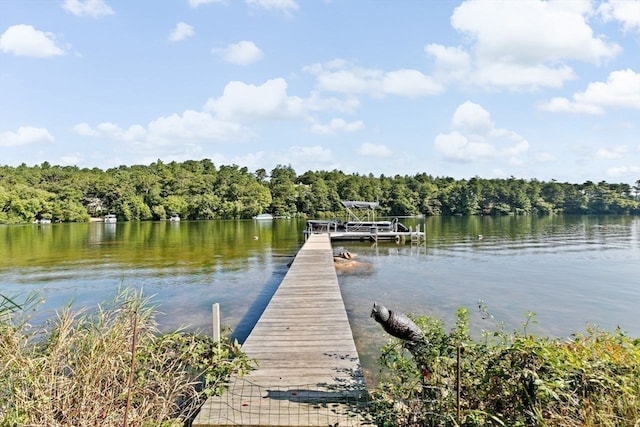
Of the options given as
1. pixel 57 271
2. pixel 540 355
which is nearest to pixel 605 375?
pixel 540 355

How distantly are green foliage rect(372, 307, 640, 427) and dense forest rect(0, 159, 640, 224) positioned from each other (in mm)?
67531

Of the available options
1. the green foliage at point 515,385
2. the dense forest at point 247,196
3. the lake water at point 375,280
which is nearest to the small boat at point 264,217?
the dense forest at point 247,196

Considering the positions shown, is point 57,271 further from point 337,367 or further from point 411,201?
point 411,201

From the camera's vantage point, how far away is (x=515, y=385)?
3.25 metres

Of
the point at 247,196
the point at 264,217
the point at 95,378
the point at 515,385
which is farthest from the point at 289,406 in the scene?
the point at 247,196

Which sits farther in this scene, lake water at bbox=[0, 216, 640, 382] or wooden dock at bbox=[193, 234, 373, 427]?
lake water at bbox=[0, 216, 640, 382]

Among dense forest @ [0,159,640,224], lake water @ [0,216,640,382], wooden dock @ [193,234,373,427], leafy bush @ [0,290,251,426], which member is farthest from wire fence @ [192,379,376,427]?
dense forest @ [0,159,640,224]

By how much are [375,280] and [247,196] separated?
196ft

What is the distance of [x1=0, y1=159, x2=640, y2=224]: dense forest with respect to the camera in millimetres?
63062

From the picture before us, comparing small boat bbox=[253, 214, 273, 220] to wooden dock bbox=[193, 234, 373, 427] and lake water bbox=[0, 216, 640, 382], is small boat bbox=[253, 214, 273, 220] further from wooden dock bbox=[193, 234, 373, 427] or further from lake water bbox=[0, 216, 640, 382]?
wooden dock bbox=[193, 234, 373, 427]

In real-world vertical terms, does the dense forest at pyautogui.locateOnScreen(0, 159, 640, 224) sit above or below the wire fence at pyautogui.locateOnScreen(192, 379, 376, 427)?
above

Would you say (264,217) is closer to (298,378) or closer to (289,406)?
(298,378)

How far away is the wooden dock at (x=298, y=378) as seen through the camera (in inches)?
154

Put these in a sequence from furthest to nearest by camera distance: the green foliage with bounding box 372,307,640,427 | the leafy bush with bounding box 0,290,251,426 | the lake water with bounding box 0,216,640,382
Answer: the lake water with bounding box 0,216,640,382 < the leafy bush with bounding box 0,290,251,426 < the green foliage with bounding box 372,307,640,427
